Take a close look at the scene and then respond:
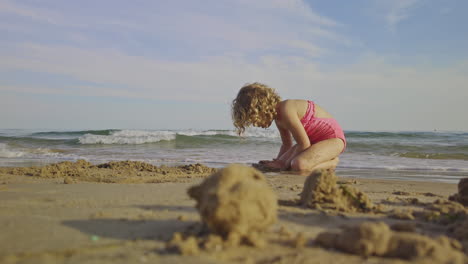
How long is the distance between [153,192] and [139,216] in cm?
99

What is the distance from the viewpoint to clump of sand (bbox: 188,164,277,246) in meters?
1.40

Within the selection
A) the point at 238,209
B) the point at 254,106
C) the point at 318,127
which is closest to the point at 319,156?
the point at 318,127

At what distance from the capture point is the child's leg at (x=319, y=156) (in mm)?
4453

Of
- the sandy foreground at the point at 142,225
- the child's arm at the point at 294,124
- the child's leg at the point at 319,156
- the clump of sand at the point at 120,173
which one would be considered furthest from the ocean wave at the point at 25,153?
the child's leg at the point at 319,156

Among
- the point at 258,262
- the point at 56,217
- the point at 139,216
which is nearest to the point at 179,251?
the point at 258,262

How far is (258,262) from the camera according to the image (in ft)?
4.32

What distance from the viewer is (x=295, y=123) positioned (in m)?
4.39

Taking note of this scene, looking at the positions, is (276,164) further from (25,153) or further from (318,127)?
(25,153)

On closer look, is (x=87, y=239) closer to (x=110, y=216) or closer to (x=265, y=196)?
(x=110, y=216)

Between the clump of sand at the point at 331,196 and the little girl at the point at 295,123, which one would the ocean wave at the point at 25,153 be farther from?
the clump of sand at the point at 331,196

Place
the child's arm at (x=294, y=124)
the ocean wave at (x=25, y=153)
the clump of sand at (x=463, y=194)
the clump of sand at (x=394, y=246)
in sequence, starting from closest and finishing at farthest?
the clump of sand at (x=394, y=246) → the clump of sand at (x=463, y=194) → the child's arm at (x=294, y=124) → the ocean wave at (x=25, y=153)

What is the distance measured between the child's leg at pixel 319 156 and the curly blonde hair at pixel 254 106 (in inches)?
24.7

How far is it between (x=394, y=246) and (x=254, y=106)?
3.16 meters

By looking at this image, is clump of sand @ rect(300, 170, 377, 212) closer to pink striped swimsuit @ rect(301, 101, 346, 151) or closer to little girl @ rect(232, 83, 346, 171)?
little girl @ rect(232, 83, 346, 171)
